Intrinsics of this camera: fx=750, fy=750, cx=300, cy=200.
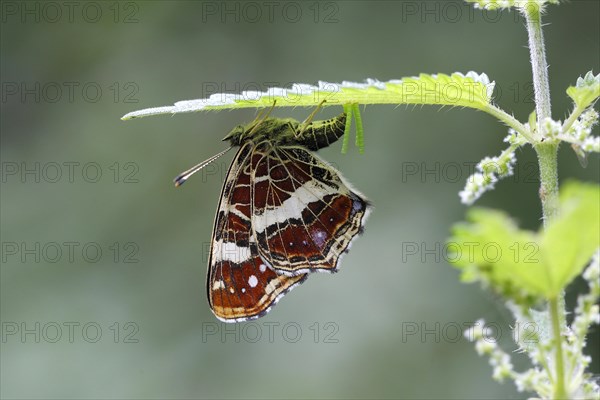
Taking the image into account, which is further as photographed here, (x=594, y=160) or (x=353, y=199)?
(x=594, y=160)

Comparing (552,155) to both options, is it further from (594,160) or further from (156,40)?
(156,40)

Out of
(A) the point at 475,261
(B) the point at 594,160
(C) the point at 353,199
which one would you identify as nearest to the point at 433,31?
(B) the point at 594,160

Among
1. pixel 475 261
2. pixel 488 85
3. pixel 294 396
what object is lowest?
pixel 294 396

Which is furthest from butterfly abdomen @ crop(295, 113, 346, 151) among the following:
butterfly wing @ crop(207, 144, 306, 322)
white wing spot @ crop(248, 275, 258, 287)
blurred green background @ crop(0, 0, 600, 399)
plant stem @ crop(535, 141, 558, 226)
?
blurred green background @ crop(0, 0, 600, 399)

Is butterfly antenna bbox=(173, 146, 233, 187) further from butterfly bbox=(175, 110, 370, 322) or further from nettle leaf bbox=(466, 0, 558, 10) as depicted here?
nettle leaf bbox=(466, 0, 558, 10)

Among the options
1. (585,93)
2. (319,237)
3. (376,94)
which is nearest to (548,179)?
(585,93)

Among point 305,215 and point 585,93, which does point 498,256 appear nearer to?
point 585,93
